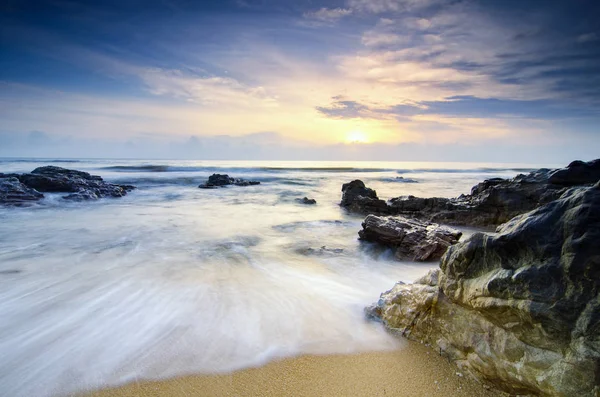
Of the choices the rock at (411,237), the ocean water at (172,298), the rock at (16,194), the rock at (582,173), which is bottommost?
the ocean water at (172,298)

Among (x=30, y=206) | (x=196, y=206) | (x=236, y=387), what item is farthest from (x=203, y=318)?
(x=30, y=206)

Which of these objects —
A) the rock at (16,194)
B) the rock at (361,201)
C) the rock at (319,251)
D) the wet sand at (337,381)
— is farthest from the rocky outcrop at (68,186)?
the wet sand at (337,381)

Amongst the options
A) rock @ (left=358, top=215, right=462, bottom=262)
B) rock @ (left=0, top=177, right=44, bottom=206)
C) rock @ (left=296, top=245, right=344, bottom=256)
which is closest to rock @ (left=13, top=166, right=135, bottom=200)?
rock @ (left=0, top=177, right=44, bottom=206)

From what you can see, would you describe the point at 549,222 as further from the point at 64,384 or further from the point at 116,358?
the point at 64,384

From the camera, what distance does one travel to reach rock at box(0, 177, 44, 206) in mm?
13172

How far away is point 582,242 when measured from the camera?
7.34 feet

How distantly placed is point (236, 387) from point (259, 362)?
16.1 inches

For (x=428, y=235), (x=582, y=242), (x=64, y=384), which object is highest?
(x=582, y=242)

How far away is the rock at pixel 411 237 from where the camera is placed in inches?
260

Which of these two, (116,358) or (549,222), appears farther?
(116,358)

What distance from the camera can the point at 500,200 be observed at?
9.80 m

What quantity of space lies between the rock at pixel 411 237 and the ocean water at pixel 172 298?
1.07 ft

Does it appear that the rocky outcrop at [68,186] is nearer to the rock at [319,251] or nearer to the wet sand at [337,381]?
the rock at [319,251]

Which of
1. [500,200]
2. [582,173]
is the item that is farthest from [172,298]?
[500,200]
